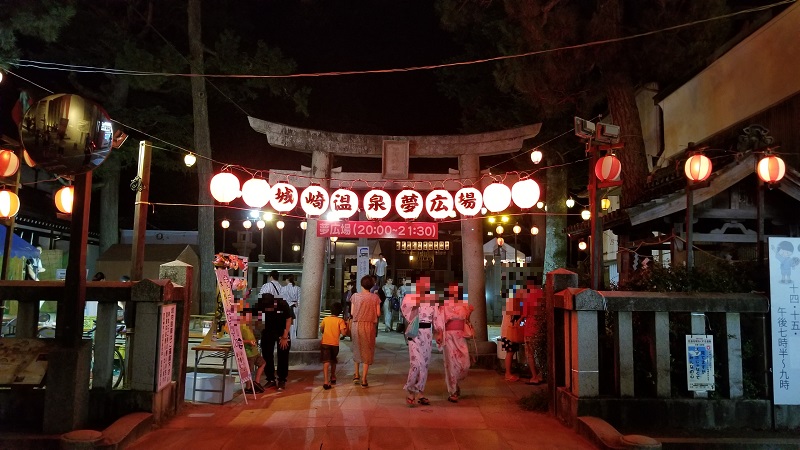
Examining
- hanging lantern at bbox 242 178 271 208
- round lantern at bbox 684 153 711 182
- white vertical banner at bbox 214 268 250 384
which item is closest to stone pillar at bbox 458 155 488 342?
round lantern at bbox 684 153 711 182

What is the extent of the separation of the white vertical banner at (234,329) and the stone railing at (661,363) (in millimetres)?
5350

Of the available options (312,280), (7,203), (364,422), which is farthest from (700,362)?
(7,203)

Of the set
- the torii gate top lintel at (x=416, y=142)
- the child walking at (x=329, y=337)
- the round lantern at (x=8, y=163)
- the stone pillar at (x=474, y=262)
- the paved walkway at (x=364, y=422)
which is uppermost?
the torii gate top lintel at (x=416, y=142)

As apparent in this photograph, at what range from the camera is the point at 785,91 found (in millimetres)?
12227

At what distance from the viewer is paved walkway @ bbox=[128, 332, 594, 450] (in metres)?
6.86

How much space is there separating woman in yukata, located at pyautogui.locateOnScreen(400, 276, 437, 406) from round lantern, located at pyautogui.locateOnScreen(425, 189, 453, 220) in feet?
12.9

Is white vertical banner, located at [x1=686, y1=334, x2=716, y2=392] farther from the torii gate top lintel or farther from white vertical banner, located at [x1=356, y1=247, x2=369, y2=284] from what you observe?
white vertical banner, located at [x1=356, y1=247, x2=369, y2=284]

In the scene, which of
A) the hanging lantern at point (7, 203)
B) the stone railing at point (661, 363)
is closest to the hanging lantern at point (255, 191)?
the hanging lantern at point (7, 203)

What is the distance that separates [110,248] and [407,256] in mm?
14861

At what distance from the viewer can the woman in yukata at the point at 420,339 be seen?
29.9 feet

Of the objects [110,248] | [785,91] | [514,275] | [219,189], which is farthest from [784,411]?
[110,248]

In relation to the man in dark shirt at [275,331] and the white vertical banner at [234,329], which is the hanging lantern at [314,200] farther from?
the white vertical banner at [234,329]

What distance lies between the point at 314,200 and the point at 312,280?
212 centimetres

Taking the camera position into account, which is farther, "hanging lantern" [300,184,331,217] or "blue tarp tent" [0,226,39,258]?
→ "blue tarp tent" [0,226,39,258]
